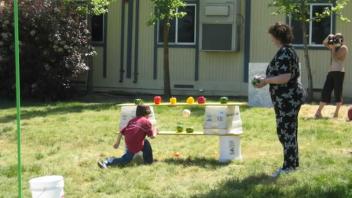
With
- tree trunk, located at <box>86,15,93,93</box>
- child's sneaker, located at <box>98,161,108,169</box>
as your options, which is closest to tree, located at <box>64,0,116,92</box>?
tree trunk, located at <box>86,15,93,93</box>

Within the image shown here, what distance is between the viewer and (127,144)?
885 centimetres

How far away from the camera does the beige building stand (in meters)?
18.2

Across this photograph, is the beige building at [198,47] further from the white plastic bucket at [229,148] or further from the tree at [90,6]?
the white plastic bucket at [229,148]

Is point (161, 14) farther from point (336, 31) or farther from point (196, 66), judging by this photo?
point (336, 31)

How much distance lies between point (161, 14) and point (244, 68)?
3118 millimetres

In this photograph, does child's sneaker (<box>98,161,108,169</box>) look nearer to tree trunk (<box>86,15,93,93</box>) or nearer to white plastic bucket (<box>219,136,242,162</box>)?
white plastic bucket (<box>219,136,242,162</box>)

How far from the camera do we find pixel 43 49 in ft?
58.5

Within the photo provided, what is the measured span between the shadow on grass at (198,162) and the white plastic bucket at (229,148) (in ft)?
0.41

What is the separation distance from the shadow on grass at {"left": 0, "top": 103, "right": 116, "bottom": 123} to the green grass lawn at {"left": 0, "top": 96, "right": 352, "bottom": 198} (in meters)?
0.14

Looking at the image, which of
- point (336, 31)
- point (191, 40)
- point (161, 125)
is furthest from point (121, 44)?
point (161, 125)

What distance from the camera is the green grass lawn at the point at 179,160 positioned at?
7234 millimetres

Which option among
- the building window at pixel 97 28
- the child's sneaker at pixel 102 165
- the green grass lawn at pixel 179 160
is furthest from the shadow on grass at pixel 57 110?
the child's sneaker at pixel 102 165

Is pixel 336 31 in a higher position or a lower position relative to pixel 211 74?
higher

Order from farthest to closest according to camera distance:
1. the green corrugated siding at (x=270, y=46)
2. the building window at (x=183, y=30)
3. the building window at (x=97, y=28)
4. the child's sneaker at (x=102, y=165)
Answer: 1. the building window at (x=97, y=28)
2. the building window at (x=183, y=30)
3. the green corrugated siding at (x=270, y=46)
4. the child's sneaker at (x=102, y=165)
